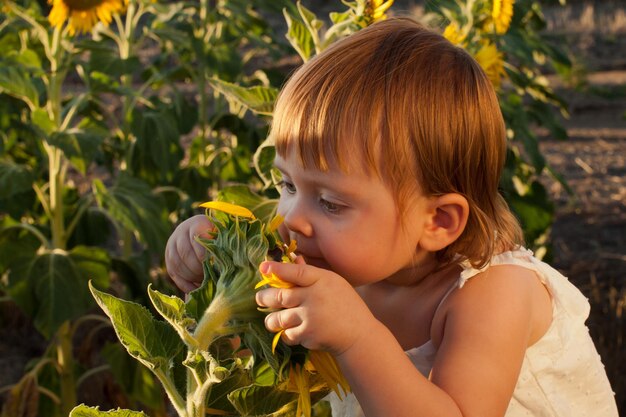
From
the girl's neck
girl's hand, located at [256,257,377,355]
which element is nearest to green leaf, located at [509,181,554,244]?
the girl's neck

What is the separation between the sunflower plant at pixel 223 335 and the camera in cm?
99

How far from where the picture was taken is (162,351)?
1031 millimetres

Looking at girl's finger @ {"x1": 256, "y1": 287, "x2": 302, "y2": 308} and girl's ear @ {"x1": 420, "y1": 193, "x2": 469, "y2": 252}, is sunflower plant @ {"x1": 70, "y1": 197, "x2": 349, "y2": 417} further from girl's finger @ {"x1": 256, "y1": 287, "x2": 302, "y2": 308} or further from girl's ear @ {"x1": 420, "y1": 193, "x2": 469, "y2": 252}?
girl's ear @ {"x1": 420, "y1": 193, "x2": 469, "y2": 252}

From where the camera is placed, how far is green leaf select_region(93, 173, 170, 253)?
242cm

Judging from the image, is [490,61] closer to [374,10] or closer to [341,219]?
[374,10]

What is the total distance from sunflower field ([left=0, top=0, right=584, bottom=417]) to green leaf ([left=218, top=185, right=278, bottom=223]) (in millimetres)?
54

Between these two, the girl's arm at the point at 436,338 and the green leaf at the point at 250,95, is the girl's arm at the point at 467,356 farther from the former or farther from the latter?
the green leaf at the point at 250,95

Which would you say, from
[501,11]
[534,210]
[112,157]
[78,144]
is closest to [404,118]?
[501,11]

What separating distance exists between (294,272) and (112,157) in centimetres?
214

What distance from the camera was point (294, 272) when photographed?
1031 millimetres

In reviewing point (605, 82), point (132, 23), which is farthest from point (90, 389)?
point (605, 82)

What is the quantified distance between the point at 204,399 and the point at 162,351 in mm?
62

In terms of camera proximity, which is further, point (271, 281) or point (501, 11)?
point (501, 11)

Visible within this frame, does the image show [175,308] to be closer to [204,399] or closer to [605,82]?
[204,399]
